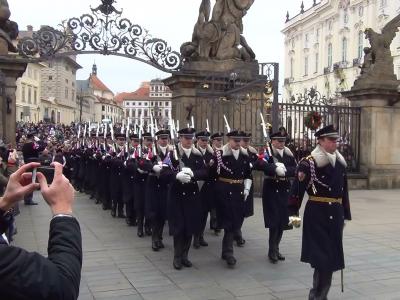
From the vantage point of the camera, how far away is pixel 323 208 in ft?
17.8

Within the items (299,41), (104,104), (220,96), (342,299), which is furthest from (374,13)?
(104,104)

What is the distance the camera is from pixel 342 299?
5.55 metres

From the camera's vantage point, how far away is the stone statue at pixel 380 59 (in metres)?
15.3

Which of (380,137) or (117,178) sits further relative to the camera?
(380,137)

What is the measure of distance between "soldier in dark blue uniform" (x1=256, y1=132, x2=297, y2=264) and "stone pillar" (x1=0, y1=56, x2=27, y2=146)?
24.1 feet

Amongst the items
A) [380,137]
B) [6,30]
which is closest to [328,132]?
[6,30]

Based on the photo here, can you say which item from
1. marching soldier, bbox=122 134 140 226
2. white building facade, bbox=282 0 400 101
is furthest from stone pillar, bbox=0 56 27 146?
white building facade, bbox=282 0 400 101

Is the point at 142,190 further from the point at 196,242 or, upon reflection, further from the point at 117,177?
the point at 117,177

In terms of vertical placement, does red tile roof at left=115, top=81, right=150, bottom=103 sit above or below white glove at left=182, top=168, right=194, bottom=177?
above

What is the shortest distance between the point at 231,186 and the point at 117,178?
4.24 m

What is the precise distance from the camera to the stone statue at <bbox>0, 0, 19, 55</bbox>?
12422mm

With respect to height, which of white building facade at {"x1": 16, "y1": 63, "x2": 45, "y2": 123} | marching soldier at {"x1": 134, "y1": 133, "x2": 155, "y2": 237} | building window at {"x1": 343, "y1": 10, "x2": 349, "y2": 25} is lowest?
marching soldier at {"x1": 134, "y1": 133, "x2": 155, "y2": 237}

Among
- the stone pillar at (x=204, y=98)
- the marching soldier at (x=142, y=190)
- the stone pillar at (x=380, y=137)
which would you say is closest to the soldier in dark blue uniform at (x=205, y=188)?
the marching soldier at (x=142, y=190)

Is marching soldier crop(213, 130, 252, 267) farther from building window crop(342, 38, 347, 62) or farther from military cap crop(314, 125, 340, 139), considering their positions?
building window crop(342, 38, 347, 62)
